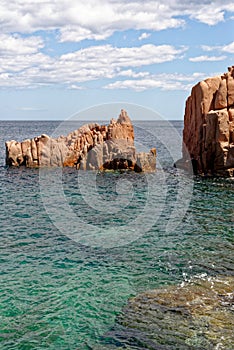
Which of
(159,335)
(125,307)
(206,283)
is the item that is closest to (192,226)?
(206,283)

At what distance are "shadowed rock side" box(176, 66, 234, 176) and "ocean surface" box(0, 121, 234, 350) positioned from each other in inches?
177

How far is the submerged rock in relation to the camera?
52.4 ft

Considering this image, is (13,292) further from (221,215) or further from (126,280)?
(221,215)

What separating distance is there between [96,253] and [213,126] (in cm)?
3125

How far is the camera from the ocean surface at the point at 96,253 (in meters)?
17.5

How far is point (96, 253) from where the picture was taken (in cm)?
2652

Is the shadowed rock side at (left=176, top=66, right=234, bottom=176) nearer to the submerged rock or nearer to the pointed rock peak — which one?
the pointed rock peak

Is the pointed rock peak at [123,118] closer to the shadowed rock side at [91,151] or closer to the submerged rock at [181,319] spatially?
the shadowed rock side at [91,151]

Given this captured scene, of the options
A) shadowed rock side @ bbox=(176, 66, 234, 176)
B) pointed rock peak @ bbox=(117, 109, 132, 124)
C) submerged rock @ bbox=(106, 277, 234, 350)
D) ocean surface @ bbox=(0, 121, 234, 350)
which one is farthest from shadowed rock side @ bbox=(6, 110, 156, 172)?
submerged rock @ bbox=(106, 277, 234, 350)

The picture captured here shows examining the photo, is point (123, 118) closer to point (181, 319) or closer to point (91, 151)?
point (91, 151)

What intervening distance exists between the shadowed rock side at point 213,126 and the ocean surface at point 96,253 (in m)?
4.49

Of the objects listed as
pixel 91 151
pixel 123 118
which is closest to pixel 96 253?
pixel 91 151

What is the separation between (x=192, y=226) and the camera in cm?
3275

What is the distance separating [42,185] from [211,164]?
833 inches
